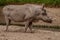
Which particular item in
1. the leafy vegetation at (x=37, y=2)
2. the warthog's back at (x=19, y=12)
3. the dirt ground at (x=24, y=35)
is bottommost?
the leafy vegetation at (x=37, y=2)

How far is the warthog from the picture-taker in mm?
11016

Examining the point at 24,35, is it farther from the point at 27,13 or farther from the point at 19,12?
the point at 19,12

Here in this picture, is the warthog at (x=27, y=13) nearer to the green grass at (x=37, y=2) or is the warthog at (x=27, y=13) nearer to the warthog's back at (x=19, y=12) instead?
the warthog's back at (x=19, y=12)

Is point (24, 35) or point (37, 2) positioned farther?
point (37, 2)

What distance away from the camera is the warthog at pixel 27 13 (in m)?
11.0

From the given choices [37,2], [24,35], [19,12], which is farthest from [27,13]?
[37,2]

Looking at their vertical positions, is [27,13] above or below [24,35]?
above

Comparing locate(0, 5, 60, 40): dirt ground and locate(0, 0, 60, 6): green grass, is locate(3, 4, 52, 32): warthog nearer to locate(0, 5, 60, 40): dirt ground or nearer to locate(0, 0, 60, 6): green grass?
locate(0, 5, 60, 40): dirt ground

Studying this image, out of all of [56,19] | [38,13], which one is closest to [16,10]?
[38,13]

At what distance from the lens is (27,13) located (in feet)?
36.6

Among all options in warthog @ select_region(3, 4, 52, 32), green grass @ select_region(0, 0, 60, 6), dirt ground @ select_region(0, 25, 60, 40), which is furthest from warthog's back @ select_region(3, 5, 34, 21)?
green grass @ select_region(0, 0, 60, 6)

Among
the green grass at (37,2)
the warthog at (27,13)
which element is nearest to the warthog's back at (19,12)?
the warthog at (27,13)

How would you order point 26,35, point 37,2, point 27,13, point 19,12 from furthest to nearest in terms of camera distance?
1. point 37,2
2. point 19,12
3. point 27,13
4. point 26,35

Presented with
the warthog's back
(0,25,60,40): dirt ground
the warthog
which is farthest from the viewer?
the warthog's back
